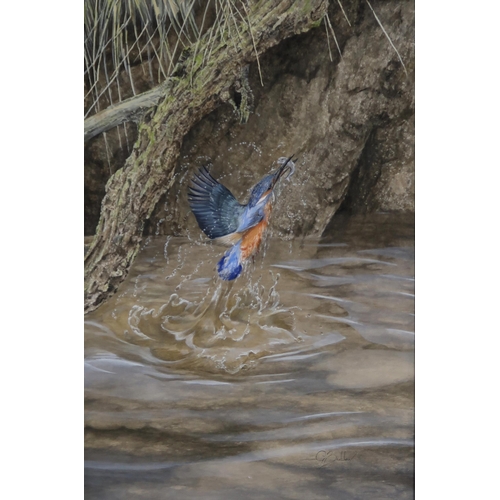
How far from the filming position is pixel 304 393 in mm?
1543

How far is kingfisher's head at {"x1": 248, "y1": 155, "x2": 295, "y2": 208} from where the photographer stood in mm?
1554

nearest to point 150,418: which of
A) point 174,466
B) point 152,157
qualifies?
point 174,466

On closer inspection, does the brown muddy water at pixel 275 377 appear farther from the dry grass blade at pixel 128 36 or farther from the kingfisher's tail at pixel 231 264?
the dry grass blade at pixel 128 36

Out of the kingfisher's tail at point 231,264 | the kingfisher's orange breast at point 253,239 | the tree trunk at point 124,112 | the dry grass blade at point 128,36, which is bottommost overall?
the kingfisher's tail at point 231,264

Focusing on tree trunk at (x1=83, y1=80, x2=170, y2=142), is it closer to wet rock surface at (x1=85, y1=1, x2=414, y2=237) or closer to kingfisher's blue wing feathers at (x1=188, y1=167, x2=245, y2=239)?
wet rock surface at (x1=85, y1=1, x2=414, y2=237)

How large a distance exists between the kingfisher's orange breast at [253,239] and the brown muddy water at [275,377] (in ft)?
0.11

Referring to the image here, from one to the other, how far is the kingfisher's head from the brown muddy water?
140 mm

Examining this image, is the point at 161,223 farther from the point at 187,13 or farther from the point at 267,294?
the point at 187,13

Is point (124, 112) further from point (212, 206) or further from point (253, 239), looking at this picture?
point (253, 239)

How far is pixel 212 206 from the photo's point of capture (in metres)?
Answer: 1.57

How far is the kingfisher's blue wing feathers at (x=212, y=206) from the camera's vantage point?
1.57 metres
